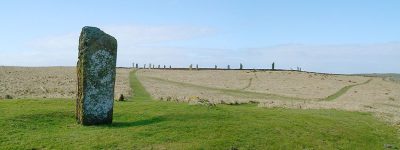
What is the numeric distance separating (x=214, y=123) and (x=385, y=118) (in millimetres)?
14351

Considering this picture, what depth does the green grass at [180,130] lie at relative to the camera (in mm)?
20619

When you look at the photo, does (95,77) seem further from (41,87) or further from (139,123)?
(41,87)

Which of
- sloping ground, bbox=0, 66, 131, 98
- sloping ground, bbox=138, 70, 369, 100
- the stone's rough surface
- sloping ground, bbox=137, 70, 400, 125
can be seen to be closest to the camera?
the stone's rough surface

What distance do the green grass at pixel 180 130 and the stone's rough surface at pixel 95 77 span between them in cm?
74

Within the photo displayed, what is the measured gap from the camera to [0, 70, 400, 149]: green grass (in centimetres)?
2062

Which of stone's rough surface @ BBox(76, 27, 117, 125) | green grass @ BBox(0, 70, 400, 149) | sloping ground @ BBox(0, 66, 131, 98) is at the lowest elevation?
green grass @ BBox(0, 70, 400, 149)

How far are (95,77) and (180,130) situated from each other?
4.67 metres

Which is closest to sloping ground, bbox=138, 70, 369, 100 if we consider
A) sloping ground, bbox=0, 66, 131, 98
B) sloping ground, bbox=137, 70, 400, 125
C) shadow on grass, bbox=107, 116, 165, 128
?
sloping ground, bbox=137, 70, 400, 125

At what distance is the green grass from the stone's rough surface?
29.3 inches

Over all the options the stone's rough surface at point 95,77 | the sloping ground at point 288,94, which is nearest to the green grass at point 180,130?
the stone's rough surface at point 95,77

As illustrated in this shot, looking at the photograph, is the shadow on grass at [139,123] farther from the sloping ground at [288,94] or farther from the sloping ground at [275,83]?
the sloping ground at [275,83]

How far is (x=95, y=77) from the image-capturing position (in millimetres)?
23672

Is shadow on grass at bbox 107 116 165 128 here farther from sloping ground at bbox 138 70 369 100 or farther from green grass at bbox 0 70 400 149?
sloping ground at bbox 138 70 369 100

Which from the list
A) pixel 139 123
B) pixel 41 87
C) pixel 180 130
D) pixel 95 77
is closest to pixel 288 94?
pixel 41 87
